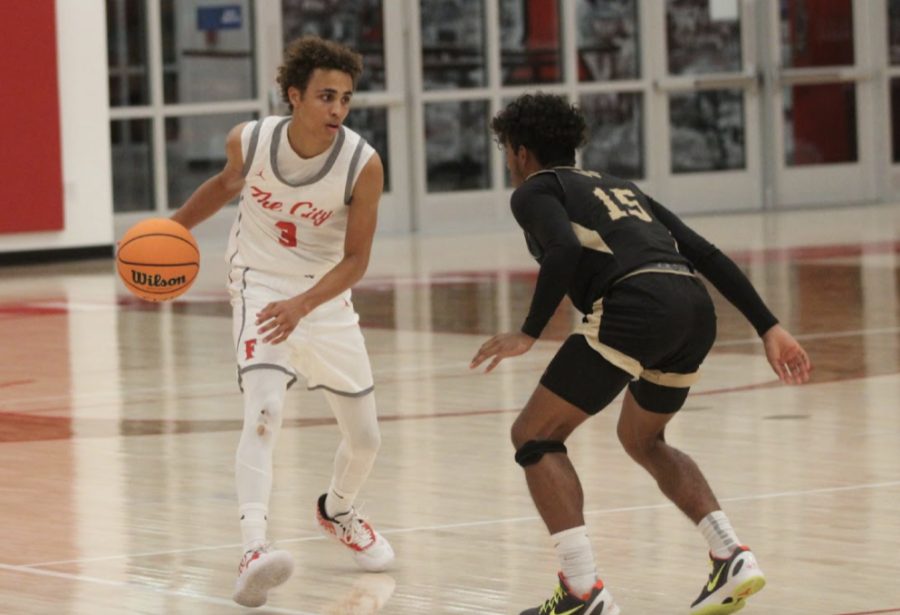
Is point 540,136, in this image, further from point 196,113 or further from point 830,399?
point 196,113

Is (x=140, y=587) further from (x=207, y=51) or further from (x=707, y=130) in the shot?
(x=707, y=130)

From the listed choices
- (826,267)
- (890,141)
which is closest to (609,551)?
(826,267)

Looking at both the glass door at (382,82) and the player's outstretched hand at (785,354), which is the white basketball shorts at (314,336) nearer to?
the player's outstretched hand at (785,354)

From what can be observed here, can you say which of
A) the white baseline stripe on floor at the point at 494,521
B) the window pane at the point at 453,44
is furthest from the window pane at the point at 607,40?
the white baseline stripe on floor at the point at 494,521

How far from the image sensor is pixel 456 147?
882 inches

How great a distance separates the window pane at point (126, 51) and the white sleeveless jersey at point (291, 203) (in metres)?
14.4

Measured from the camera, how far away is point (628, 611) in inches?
217

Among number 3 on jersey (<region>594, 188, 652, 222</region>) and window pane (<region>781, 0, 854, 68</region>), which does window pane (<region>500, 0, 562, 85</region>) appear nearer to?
window pane (<region>781, 0, 854, 68</region>)

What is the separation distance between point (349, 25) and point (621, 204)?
16574mm

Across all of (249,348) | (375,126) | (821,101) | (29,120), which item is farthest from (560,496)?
(821,101)

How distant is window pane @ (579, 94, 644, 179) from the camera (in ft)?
76.0

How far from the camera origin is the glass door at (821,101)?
24.0 meters

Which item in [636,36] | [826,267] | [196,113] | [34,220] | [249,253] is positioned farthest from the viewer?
[636,36]

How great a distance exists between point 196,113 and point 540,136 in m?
15.7
